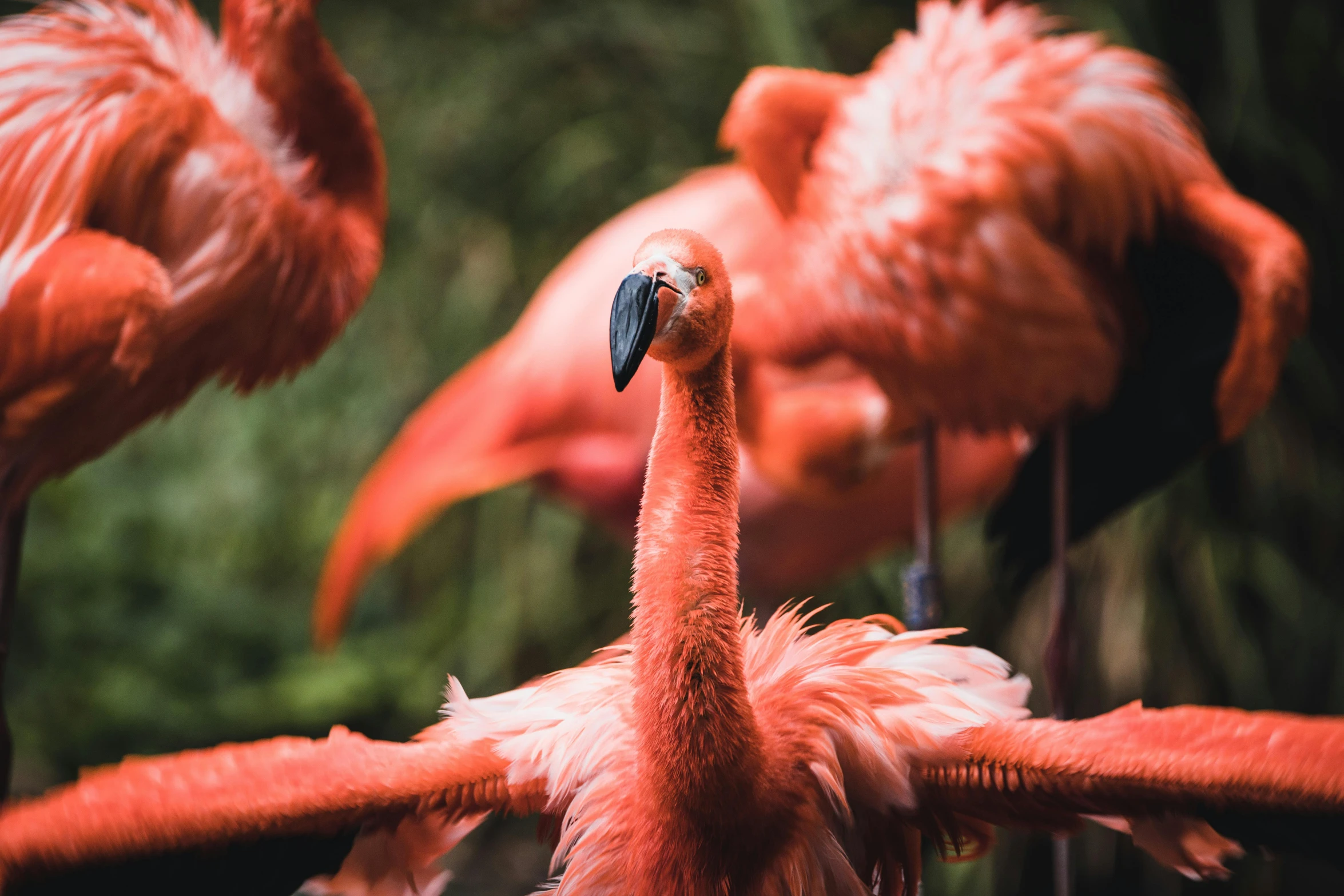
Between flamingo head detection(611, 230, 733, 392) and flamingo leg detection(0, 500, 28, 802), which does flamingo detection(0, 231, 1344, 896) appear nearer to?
flamingo head detection(611, 230, 733, 392)

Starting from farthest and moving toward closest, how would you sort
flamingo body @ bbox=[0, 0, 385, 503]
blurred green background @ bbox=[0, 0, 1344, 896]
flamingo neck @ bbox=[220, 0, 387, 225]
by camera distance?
blurred green background @ bbox=[0, 0, 1344, 896], flamingo neck @ bbox=[220, 0, 387, 225], flamingo body @ bbox=[0, 0, 385, 503]

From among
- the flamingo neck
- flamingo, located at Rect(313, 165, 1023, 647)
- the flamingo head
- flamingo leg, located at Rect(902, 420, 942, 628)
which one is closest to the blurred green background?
flamingo, located at Rect(313, 165, 1023, 647)

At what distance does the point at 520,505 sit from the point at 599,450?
2.39 ft

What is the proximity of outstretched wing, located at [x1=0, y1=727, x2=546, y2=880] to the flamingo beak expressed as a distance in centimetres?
36

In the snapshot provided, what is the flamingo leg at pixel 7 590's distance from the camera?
1.14 meters

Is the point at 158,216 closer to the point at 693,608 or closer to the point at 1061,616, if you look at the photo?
the point at 693,608

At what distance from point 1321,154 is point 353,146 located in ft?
5.97

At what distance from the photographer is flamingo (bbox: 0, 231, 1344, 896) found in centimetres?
80

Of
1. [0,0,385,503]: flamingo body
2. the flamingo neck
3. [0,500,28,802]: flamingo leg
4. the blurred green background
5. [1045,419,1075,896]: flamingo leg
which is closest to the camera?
[0,0,385,503]: flamingo body

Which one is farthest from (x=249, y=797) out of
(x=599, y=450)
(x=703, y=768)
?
(x=599, y=450)

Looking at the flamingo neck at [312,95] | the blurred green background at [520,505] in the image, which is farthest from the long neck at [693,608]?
the blurred green background at [520,505]

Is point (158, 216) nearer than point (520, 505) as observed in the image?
Yes

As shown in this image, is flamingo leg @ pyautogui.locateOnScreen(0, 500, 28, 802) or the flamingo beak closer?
the flamingo beak

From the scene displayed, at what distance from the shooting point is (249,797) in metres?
0.84
